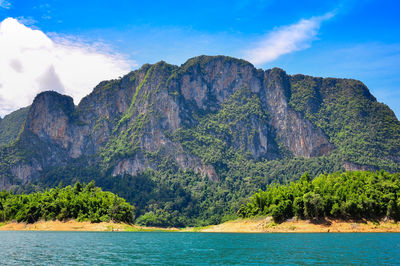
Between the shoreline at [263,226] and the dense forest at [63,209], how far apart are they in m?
2.00

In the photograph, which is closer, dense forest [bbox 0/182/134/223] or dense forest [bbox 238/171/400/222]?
dense forest [bbox 238/171/400/222]

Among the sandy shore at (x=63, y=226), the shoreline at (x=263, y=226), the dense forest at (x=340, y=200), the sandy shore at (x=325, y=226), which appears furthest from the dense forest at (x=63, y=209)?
the dense forest at (x=340, y=200)

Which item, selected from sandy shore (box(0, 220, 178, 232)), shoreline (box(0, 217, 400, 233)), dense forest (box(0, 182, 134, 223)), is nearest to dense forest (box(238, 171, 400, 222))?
shoreline (box(0, 217, 400, 233))

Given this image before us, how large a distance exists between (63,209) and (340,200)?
75795 millimetres

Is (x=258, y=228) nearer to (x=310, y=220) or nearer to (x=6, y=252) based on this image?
(x=310, y=220)

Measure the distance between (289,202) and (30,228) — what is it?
72.0m

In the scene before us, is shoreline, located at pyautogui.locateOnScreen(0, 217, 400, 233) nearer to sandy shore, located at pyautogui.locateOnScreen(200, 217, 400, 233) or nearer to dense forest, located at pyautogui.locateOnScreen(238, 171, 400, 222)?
sandy shore, located at pyautogui.locateOnScreen(200, 217, 400, 233)

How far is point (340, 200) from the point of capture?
310 feet

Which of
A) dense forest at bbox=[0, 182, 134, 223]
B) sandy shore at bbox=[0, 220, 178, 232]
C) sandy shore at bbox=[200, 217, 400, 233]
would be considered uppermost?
dense forest at bbox=[0, 182, 134, 223]

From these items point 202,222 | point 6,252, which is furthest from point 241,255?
point 202,222

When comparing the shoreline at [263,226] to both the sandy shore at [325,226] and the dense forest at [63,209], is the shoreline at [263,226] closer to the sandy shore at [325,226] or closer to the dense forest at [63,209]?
the sandy shore at [325,226]

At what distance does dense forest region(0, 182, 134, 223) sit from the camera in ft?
356

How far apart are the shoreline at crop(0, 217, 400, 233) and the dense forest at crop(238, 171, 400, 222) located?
191 centimetres

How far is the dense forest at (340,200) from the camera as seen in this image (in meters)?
91.7
